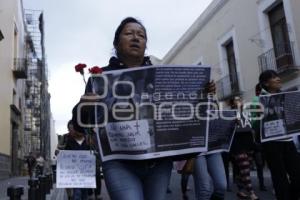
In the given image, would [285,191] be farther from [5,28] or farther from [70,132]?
[5,28]

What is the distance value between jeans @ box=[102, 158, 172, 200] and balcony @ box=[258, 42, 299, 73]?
12.2 m

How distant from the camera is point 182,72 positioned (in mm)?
2387

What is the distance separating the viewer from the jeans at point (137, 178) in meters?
2.35

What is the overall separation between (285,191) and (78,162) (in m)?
2.03

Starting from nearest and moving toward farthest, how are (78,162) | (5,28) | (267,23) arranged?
(78,162)
(267,23)
(5,28)

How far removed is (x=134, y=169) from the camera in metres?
2.42

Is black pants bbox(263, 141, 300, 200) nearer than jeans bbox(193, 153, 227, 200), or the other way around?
black pants bbox(263, 141, 300, 200)

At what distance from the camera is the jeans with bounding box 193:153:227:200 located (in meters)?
4.59

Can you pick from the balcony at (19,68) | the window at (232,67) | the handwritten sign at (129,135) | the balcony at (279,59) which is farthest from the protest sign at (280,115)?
the balcony at (19,68)

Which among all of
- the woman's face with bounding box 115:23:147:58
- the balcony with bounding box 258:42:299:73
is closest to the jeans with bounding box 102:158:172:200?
the woman's face with bounding box 115:23:147:58

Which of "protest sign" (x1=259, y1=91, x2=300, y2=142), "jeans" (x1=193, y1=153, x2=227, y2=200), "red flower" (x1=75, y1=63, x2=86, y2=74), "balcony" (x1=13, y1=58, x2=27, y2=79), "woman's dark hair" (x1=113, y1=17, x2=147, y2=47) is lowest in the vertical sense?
"jeans" (x1=193, y1=153, x2=227, y2=200)

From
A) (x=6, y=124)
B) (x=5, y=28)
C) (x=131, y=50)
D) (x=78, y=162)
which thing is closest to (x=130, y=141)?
(x=131, y=50)

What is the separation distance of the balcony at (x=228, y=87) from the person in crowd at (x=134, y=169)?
15.6 m

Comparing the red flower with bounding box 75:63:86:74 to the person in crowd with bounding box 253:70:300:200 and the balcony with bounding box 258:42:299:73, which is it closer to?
the person in crowd with bounding box 253:70:300:200
